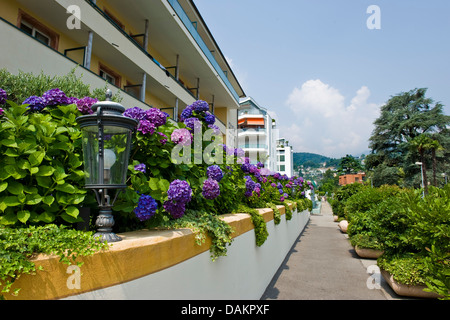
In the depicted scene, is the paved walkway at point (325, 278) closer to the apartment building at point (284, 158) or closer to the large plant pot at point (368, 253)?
the large plant pot at point (368, 253)

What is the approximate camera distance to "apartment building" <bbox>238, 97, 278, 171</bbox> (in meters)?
50.4

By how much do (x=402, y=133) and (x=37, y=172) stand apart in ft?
159

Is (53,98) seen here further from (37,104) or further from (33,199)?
(33,199)

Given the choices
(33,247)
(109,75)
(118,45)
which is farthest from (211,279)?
(109,75)

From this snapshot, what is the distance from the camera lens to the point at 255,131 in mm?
52062

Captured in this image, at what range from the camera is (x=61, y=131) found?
2.29 metres

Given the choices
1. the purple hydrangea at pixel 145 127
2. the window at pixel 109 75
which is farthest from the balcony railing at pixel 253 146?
the purple hydrangea at pixel 145 127

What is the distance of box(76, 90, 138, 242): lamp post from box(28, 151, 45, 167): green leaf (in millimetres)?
300

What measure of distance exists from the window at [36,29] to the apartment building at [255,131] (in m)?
37.4

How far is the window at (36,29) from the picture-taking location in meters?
9.11
